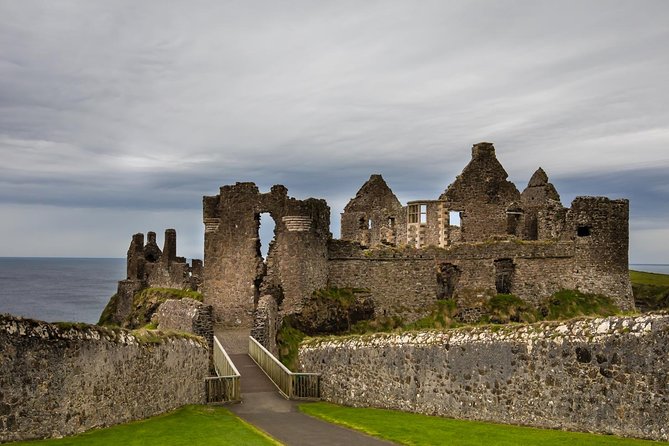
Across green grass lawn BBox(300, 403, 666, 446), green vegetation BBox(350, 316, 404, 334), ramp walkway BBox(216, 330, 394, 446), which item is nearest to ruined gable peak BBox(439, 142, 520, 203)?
green vegetation BBox(350, 316, 404, 334)

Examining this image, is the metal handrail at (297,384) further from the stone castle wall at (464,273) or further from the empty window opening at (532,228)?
the empty window opening at (532,228)

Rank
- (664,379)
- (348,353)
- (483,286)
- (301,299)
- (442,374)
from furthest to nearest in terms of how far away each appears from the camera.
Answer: (483,286)
(301,299)
(348,353)
(442,374)
(664,379)

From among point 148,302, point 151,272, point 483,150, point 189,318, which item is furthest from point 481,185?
point 151,272

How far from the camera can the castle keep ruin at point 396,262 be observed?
3328 cm

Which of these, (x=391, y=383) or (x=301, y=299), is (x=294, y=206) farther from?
(x=391, y=383)

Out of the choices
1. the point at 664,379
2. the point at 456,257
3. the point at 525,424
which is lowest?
the point at 525,424

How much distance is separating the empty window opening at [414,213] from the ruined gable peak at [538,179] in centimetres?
1021

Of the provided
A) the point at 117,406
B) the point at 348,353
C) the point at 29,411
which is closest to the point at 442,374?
the point at 348,353

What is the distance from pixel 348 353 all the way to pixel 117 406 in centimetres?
846

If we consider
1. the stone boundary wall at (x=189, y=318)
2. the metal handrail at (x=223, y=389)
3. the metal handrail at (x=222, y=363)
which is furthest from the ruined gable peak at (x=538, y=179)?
the metal handrail at (x=223, y=389)

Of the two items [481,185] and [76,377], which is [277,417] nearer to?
[76,377]

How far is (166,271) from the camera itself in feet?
192

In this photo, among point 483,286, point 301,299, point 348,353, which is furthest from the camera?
point 483,286

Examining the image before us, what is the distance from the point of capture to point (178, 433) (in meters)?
16.1
